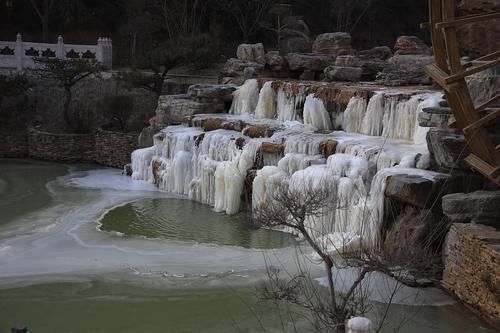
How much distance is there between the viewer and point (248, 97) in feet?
53.4

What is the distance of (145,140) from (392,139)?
7126 millimetres

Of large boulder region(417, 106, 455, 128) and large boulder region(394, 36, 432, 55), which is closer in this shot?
large boulder region(417, 106, 455, 128)

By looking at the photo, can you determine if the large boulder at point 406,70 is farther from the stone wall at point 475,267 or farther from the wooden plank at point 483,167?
the stone wall at point 475,267

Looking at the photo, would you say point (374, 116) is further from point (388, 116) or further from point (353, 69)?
point (353, 69)

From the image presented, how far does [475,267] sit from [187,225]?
18.4ft

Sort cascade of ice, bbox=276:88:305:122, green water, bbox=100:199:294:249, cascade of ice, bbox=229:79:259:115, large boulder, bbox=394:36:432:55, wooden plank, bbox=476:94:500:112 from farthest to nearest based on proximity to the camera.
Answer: large boulder, bbox=394:36:432:55 → cascade of ice, bbox=229:79:259:115 → cascade of ice, bbox=276:88:305:122 → green water, bbox=100:199:294:249 → wooden plank, bbox=476:94:500:112

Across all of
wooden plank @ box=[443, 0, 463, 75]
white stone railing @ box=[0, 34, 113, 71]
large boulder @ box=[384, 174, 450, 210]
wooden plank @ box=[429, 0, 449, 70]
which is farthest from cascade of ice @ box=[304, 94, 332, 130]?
white stone railing @ box=[0, 34, 113, 71]

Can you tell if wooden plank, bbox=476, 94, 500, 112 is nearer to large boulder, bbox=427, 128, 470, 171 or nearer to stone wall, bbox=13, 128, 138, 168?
large boulder, bbox=427, 128, 470, 171

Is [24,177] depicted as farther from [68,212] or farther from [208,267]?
[208,267]

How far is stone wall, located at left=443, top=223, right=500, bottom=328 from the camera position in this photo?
723 cm

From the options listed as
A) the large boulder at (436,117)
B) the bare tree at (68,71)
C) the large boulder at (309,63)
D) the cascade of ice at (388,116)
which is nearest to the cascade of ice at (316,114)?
the cascade of ice at (388,116)

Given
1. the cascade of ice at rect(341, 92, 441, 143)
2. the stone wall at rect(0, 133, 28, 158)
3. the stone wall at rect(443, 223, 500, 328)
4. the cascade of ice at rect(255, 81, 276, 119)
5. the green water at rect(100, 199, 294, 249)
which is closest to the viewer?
the stone wall at rect(443, 223, 500, 328)

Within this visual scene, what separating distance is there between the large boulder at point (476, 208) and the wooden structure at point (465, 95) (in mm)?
351

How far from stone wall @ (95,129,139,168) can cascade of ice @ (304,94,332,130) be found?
18.1ft
